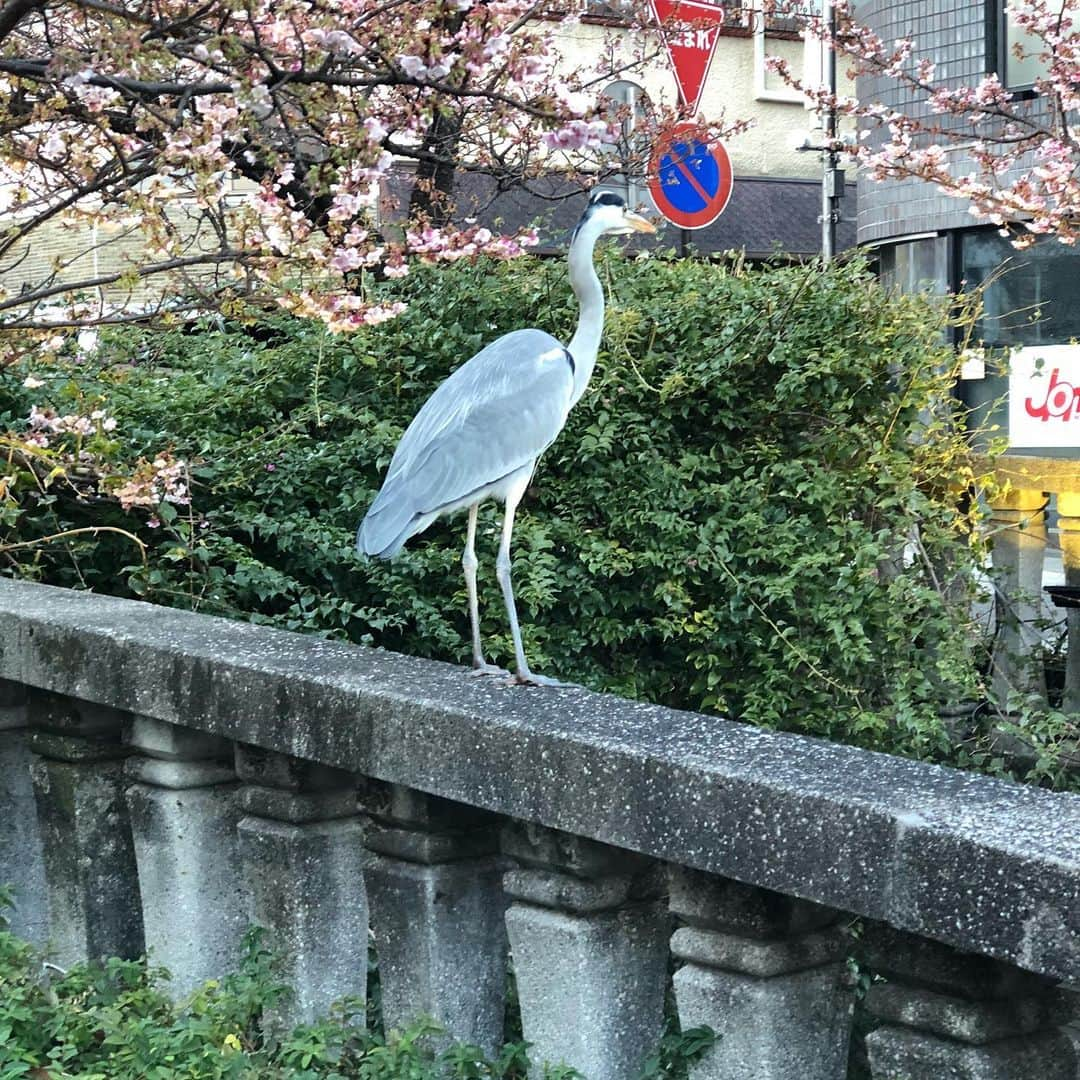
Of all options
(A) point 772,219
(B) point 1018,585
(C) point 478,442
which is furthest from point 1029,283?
(C) point 478,442

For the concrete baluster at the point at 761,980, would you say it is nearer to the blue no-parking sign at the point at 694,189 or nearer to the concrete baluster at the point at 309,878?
the concrete baluster at the point at 309,878

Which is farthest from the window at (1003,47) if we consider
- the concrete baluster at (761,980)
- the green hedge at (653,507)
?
the concrete baluster at (761,980)

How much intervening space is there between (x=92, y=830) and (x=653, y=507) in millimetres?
2378

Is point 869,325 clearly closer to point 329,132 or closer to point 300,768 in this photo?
point 329,132

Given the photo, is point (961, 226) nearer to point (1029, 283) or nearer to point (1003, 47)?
point (1029, 283)

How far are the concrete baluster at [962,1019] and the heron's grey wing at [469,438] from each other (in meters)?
1.95

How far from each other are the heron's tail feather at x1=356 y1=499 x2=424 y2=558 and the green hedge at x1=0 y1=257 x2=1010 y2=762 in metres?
1.11

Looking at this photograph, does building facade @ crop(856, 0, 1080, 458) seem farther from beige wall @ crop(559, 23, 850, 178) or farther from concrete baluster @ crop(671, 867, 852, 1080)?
concrete baluster @ crop(671, 867, 852, 1080)

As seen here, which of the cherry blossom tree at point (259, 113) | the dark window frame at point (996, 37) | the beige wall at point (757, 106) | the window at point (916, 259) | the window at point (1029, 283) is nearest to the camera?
the cherry blossom tree at point (259, 113)

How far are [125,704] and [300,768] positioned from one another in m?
0.47

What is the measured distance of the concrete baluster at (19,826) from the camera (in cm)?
371

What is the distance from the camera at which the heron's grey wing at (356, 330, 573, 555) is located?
3.89 m

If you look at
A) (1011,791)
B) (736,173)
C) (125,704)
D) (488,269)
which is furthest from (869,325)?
(736,173)

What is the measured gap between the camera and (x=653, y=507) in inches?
210
